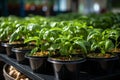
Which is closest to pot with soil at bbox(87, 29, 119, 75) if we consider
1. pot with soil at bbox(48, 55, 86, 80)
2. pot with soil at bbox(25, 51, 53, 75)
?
pot with soil at bbox(48, 55, 86, 80)

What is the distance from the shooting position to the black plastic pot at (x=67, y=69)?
150 cm

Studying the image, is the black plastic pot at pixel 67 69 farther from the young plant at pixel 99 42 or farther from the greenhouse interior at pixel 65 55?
the young plant at pixel 99 42

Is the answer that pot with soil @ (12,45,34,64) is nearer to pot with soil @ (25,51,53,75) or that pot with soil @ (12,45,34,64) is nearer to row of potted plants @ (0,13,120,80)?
row of potted plants @ (0,13,120,80)

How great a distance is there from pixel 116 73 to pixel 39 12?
25.4ft

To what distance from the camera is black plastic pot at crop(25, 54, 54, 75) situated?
5.53 ft

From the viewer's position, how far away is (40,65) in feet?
5.57

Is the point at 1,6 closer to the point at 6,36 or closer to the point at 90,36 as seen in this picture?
the point at 6,36

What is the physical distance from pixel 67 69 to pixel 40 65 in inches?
10.5

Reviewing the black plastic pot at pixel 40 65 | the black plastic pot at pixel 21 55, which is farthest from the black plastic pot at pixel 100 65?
the black plastic pot at pixel 21 55

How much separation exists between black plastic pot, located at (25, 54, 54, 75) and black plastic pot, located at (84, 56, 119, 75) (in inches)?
10.8

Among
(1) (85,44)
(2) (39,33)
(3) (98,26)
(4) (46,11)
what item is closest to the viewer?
(1) (85,44)

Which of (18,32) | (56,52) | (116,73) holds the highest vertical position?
(18,32)

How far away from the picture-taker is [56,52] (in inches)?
68.1

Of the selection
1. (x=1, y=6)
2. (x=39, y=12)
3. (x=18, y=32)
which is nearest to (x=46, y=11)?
(x=39, y=12)
